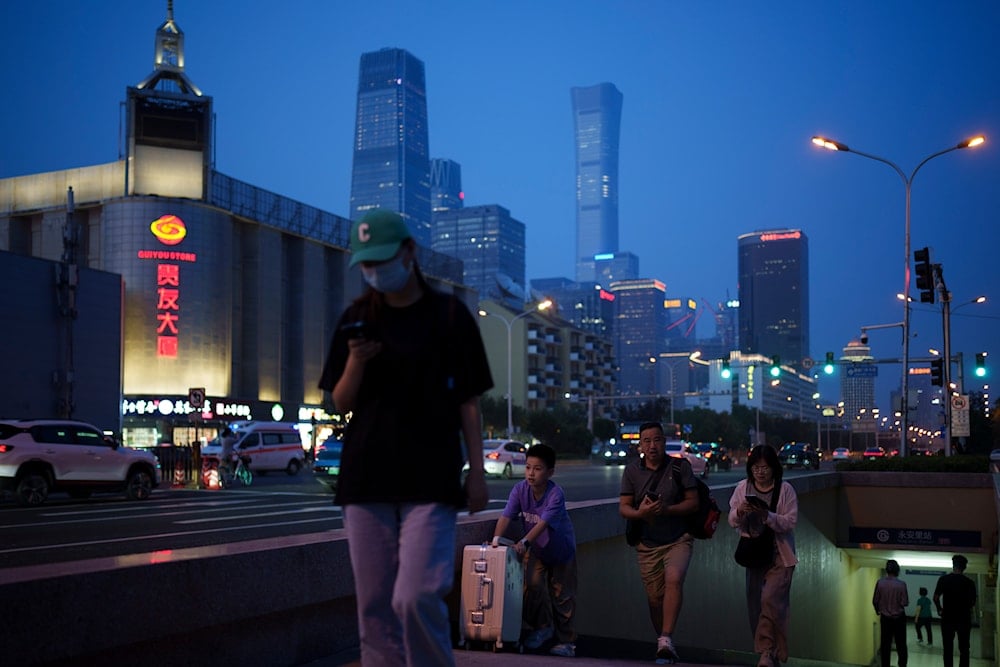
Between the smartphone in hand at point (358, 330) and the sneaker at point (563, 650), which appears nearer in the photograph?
the smartphone in hand at point (358, 330)

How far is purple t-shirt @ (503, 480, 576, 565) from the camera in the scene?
27.0ft

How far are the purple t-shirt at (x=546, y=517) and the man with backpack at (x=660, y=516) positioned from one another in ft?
1.57

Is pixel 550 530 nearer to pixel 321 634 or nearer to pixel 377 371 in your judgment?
pixel 321 634

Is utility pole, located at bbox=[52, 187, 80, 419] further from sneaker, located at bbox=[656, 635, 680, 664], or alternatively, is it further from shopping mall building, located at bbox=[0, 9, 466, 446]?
sneaker, located at bbox=[656, 635, 680, 664]

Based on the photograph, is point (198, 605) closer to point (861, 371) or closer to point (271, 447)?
point (271, 447)

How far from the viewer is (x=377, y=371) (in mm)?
4031

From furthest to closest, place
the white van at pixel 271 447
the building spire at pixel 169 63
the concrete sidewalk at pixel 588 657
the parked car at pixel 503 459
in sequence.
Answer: the building spire at pixel 169 63 → the white van at pixel 271 447 → the parked car at pixel 503 459 → the concrete sidewalk at pixel 588 657

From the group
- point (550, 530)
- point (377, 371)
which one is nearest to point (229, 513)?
point (550, 530)

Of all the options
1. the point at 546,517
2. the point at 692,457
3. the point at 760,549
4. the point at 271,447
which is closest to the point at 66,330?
the point at 271,447

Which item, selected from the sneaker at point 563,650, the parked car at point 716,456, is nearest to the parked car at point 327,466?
the sneaker at point 563,650

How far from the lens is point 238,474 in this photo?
3238cm

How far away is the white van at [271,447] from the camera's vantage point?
140 ft

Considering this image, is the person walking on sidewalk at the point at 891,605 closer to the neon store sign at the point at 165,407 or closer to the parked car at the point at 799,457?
the parked car at the point at 799,457

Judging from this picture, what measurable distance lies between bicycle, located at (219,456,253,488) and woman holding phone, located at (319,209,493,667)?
27.7 meters
